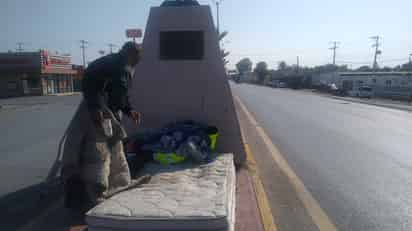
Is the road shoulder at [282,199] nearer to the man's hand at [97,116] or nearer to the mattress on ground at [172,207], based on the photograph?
the mattress on ground at [172,207]

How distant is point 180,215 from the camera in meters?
2.77

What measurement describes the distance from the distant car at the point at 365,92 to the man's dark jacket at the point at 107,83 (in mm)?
39460

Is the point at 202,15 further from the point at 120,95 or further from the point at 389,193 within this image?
the point at 389,193

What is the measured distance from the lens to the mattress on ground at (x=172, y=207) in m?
2.73

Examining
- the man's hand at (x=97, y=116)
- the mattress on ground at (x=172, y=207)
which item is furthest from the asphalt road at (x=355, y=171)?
the man's hand at (x=97, y=116)

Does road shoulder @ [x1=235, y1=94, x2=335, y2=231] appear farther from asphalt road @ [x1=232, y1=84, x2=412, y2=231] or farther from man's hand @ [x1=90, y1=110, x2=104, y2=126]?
man's hand @ [x1=90, y1=110, x2=104, y2=126]

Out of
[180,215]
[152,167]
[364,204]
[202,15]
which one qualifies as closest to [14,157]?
[152,167]

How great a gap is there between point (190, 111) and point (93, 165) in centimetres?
272

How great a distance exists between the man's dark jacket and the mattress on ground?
1.09 meters

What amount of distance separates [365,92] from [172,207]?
4025 cm

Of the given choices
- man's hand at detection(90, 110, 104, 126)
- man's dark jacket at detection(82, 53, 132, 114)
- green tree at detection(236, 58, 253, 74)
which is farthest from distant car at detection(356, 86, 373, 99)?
green tree at detection(236, 58, 253, 74)

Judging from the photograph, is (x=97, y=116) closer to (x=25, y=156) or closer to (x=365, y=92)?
(x=25, y=156)

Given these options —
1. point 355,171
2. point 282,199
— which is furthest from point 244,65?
point 282,199

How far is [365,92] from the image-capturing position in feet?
123
